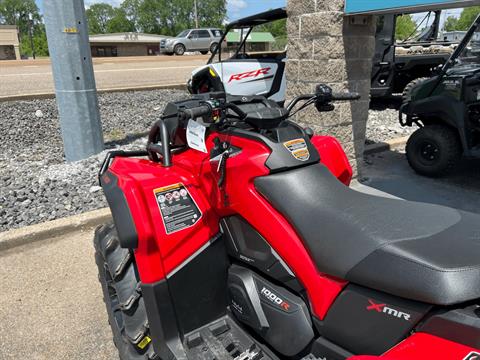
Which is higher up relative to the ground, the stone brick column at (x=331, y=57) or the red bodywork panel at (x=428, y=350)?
the stone brick column at (x=331, y=57)

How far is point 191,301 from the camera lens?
2051 mm

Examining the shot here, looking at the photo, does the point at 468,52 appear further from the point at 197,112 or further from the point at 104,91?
the point at 104,91

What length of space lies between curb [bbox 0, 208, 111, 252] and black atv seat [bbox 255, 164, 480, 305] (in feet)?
8.85

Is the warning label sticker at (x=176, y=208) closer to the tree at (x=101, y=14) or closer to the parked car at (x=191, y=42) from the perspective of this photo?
the parked car at (x=191, y=42)

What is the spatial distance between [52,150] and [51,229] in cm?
238

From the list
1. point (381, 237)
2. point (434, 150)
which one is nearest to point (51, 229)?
point (381, 237)

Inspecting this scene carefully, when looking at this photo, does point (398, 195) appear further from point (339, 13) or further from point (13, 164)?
point (13, 164)

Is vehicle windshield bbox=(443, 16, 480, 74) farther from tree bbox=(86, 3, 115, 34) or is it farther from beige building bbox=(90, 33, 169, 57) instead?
tree bbox=(86, 3, 115, 34)

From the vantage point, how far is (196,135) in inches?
71.9

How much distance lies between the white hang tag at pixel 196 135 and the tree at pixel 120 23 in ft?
339

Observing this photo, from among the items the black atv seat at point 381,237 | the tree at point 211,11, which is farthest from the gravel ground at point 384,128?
the tree at point 211,11

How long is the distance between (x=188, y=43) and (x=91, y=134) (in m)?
28.1

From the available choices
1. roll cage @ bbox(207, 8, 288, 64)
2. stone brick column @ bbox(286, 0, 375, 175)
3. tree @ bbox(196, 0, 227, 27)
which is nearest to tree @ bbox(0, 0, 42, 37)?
tree @ bbox(196, 0, 227, 27)

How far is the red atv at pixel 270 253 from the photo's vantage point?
1280 millimetres
